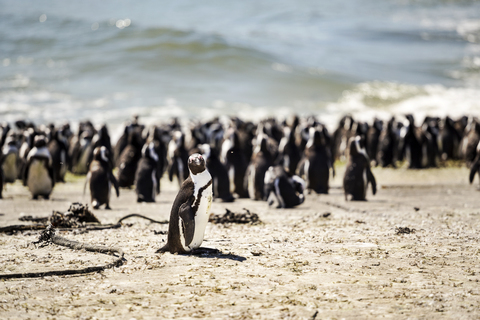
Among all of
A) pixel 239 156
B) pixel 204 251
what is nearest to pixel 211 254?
→ pixel 204 251

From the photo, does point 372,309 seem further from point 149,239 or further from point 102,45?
Result: point 102,45

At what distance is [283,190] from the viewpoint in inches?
371

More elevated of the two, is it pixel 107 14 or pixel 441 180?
pixel 107 14

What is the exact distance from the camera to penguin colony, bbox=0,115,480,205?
1021 cm

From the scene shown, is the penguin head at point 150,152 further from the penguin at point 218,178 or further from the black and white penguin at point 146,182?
the penguin at point 218,178

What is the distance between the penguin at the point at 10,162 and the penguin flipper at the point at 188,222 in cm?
953

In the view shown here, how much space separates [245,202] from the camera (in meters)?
10.8

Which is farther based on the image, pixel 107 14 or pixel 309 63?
pixel 107 14

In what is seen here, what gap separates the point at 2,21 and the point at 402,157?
142 ft

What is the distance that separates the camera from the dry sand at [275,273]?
3.91 metres

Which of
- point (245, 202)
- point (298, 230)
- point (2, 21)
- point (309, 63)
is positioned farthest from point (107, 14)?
point (298, 230)

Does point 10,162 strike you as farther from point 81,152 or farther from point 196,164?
point 196,164

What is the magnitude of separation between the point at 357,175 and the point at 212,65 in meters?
32.1

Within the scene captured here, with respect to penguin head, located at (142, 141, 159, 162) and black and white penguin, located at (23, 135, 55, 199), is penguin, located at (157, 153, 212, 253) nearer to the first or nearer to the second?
penguin head, located at (142, 141, 159, 162)
